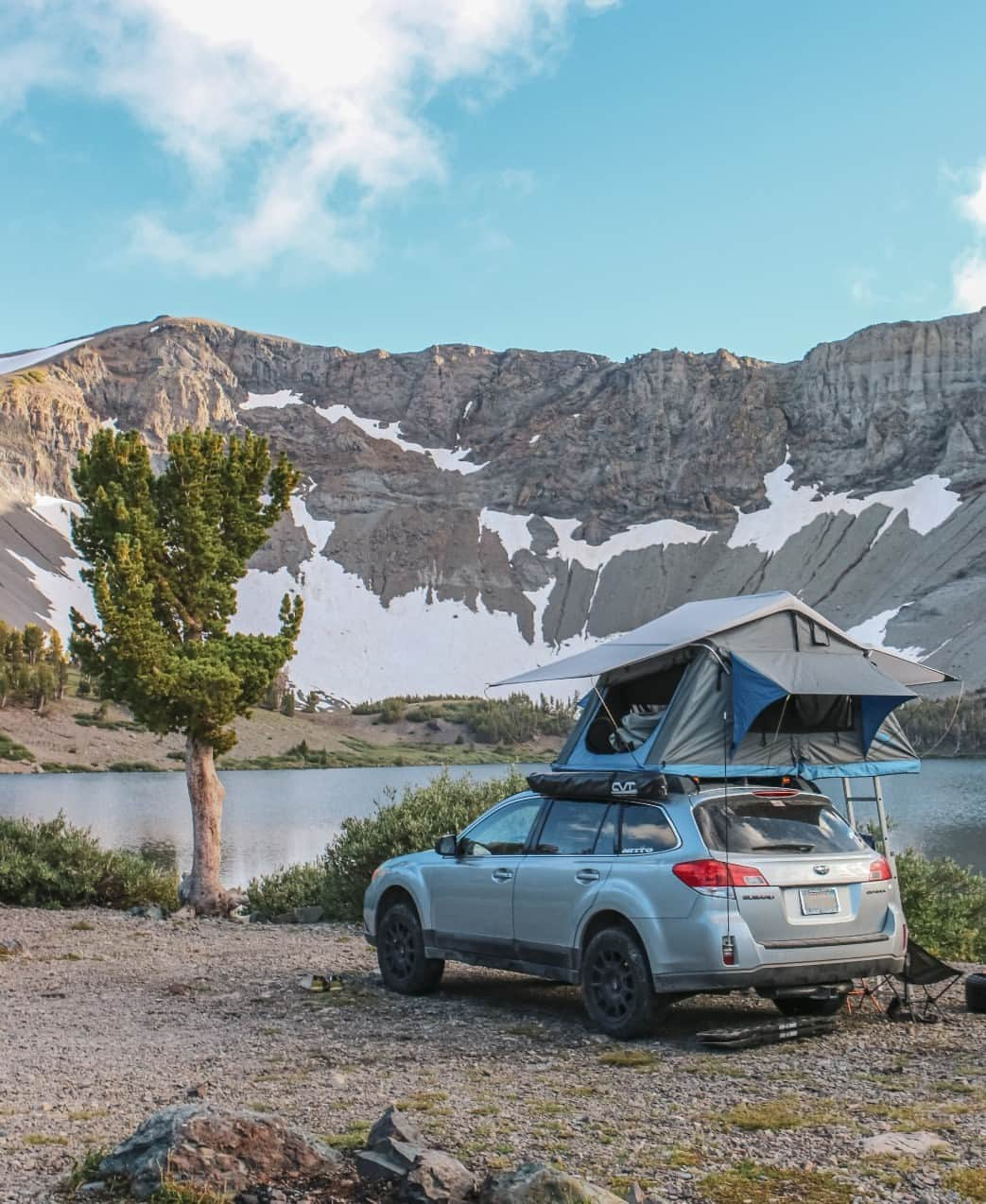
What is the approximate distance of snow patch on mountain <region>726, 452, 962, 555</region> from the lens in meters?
150

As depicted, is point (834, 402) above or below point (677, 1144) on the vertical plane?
above

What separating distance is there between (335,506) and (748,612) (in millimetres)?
168457

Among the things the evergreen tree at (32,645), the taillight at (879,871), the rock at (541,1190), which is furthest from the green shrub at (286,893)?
the evergreen tree at (32,645)

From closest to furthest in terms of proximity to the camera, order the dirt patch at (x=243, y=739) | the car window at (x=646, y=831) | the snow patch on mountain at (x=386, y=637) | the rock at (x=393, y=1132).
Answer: the rock at (x=393, y=1132) → the car window at (x=646, y=831) → the dirt patch at (x=243, y=739) → the snow patch on mountain at (x=386, y=637)

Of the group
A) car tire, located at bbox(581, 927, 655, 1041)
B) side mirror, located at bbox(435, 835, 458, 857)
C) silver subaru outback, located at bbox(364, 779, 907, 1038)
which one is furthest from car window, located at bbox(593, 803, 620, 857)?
side mirror, located at bbox(435, 835, 458, 857)

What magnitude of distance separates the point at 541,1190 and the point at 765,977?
4.32 m

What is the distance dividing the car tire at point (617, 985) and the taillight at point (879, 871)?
194cm

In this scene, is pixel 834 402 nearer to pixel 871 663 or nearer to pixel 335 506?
pixel 335 506

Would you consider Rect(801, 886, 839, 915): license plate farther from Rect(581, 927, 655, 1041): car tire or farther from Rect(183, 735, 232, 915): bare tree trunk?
Rect(183, 735, 232, 915): bare tree trunk

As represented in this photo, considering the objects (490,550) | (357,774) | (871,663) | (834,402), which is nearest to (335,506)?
(490,550)

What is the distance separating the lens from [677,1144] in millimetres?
5766

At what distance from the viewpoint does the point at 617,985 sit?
Answer: 352 inches

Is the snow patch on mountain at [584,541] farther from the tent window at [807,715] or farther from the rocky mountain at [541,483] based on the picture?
the tent window at [807,715]

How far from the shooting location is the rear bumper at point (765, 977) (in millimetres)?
8359
